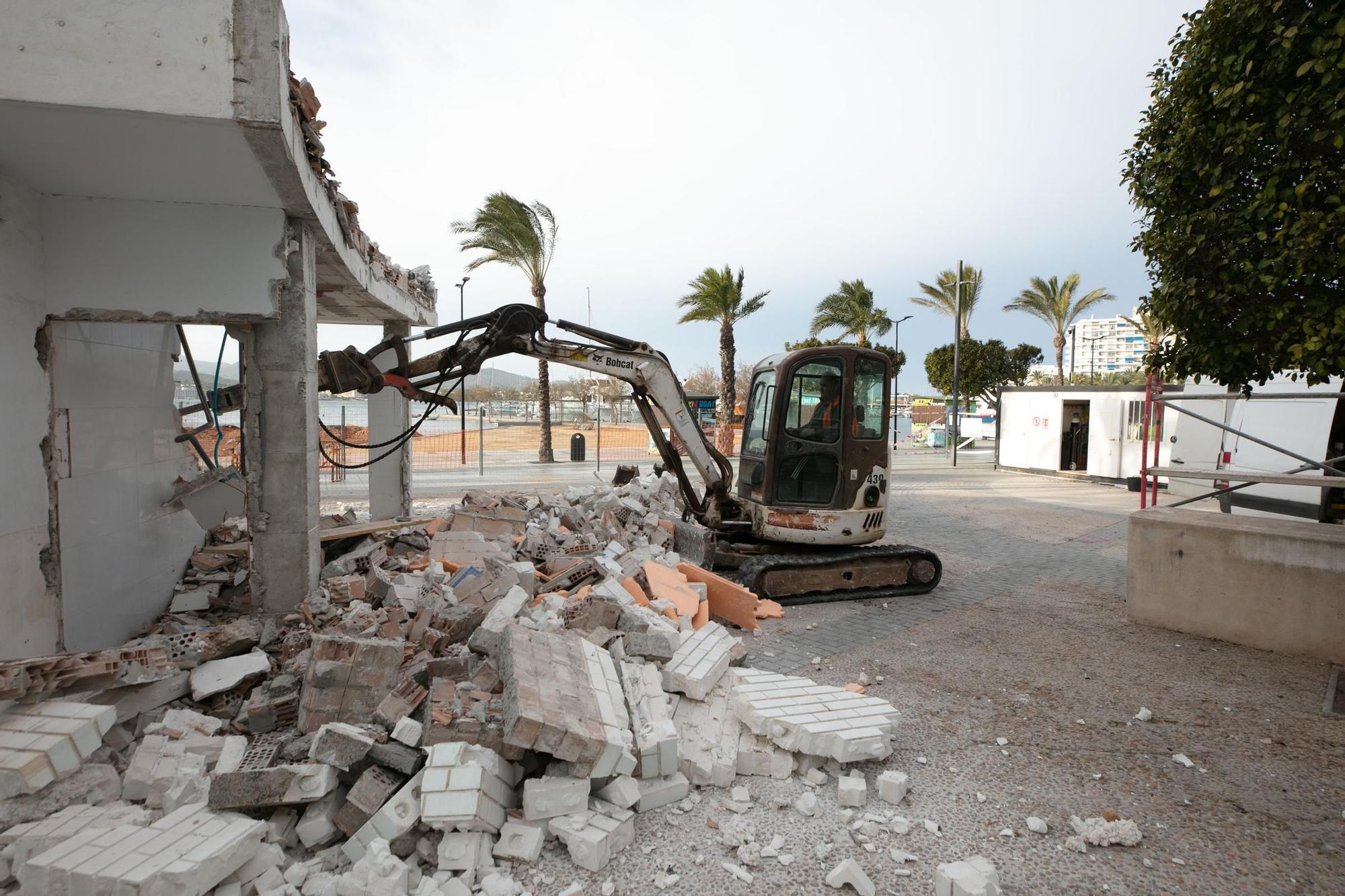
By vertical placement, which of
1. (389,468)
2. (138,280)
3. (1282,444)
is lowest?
(389,468)

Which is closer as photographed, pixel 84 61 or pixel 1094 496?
pixel 84 61

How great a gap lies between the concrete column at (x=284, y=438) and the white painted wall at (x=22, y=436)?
1.31m

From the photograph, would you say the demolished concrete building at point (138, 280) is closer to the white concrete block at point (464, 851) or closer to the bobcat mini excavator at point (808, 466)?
the bobcat mini excavator at point (808, 466)

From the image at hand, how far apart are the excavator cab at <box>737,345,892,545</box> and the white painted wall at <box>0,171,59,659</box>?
6596mm

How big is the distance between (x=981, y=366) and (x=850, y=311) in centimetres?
987

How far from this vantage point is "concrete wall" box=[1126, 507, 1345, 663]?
6.40m

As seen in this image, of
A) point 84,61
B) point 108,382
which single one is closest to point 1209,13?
point 84,61

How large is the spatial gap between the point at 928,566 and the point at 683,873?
633 cm

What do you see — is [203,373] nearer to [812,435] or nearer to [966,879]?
[812,435]

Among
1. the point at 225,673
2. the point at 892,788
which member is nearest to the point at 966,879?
the point at 892,788

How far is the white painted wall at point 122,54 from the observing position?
3.84 metres

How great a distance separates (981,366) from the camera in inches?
1578

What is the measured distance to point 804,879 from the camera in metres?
3.43

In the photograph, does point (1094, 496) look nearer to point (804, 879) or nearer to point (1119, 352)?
point (804, 879)
